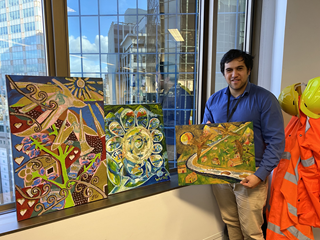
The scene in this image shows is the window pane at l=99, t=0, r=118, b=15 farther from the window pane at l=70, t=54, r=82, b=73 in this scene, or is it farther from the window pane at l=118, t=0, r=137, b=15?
the window pane at l=70, t=54, r=82, b=73

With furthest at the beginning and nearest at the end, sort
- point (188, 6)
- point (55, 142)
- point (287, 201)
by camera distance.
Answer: point (188, 6) < point (287, 201) < point (55, 142)

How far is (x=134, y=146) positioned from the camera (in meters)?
1.39

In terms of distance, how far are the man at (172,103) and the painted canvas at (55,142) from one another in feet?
2.27

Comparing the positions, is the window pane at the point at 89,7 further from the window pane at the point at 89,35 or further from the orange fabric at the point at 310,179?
the orange fabric at the point at 310,179

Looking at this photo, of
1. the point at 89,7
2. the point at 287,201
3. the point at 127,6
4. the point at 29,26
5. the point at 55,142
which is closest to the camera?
the point at 55,142

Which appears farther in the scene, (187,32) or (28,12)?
(187,32)

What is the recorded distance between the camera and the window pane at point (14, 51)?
1.17 meters

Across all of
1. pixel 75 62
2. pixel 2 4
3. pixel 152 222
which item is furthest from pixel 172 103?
pixel 2 4

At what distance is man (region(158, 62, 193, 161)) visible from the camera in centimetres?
178

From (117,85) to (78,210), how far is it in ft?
2.98

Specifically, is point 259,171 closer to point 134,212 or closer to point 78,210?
point 134,212

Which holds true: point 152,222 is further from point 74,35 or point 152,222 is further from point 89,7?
point 89,7

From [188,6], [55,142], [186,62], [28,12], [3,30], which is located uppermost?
[188,6]

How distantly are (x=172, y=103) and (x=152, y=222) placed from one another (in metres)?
0.98
